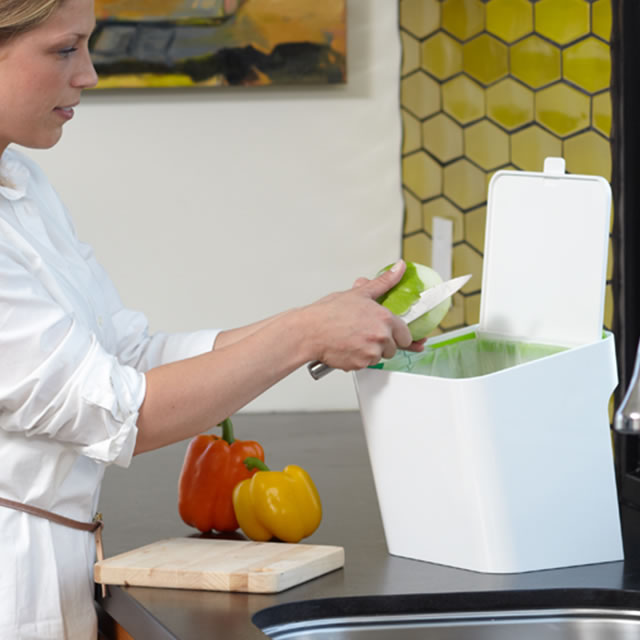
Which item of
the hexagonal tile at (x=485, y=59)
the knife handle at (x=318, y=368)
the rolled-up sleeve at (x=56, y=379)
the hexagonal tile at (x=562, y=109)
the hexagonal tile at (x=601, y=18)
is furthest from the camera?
the hexagonal tile at (x=485, y=59)

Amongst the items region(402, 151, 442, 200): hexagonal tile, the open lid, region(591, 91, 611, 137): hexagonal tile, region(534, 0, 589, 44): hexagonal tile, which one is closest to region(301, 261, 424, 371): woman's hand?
the open lid

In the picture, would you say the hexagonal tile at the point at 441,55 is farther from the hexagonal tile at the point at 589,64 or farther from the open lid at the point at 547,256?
the open lid at the point at 547,256

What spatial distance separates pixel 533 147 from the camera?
1.68m

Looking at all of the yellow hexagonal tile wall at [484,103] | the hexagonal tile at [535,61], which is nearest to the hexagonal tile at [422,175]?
the yellow hexagonal tile wall at [484,103]

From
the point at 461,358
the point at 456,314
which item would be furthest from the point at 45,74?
the point at 456,314

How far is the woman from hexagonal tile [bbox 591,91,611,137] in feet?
1.72

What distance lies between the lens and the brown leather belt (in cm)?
98

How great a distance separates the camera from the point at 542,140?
164 centimetres

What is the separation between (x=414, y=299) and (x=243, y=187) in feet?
3.51

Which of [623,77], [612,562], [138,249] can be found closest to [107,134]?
[138,249]

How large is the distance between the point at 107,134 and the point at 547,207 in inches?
45.2

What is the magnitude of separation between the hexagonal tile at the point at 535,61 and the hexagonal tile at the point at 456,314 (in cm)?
43

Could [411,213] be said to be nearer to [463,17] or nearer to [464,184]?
[464,184]

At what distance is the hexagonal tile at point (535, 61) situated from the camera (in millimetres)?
1595
